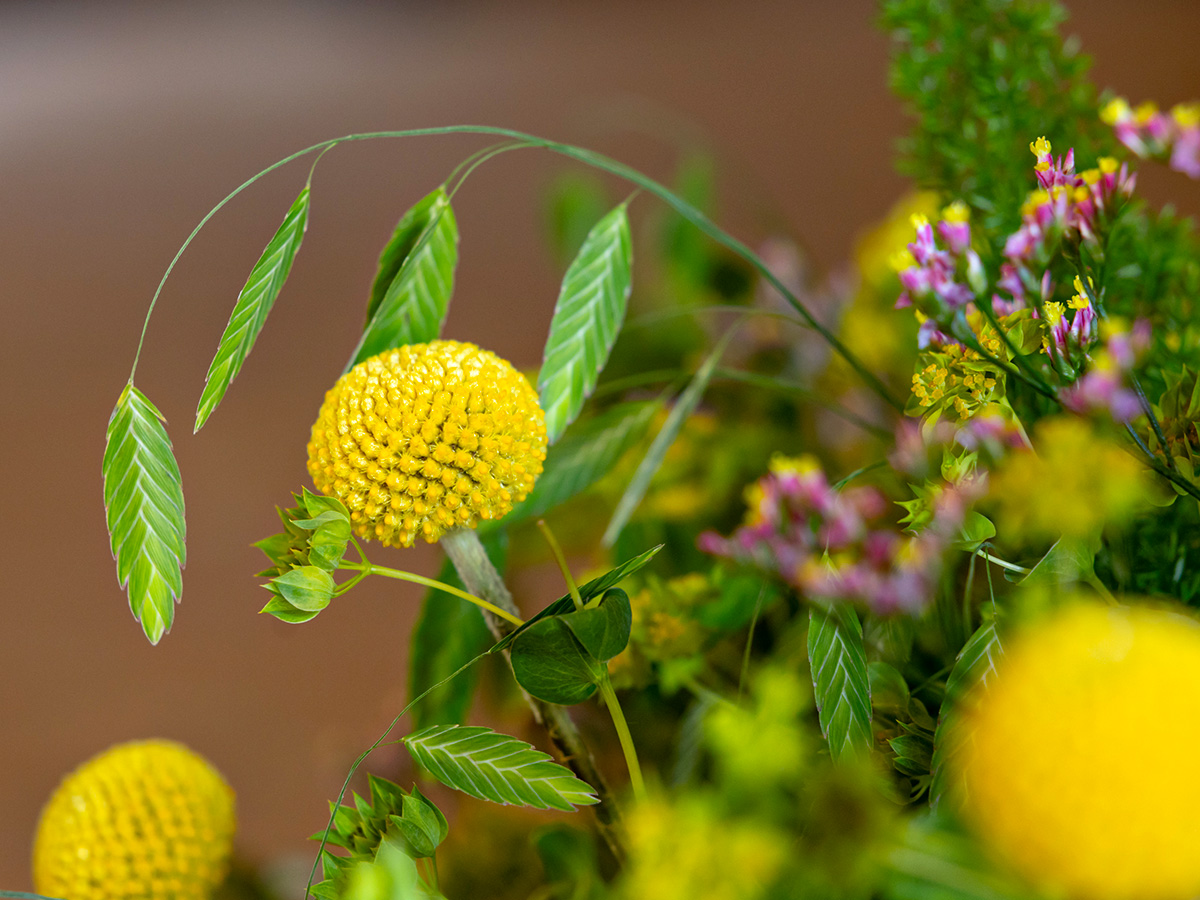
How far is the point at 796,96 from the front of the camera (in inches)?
27.9

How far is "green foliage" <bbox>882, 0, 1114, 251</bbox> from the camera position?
0.97ft

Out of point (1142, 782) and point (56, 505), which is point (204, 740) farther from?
point (1142, 782)

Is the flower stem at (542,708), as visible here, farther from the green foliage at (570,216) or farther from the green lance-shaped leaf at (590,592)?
the green foliage at (570,216)

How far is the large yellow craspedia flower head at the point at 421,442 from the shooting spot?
0.17 meters

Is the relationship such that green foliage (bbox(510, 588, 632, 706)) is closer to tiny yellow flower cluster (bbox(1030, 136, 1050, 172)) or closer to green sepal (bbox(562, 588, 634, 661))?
green sepal (bbox(562, 588, 634, 661))

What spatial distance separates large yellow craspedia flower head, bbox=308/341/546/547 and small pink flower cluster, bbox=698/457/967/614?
0.17 ft

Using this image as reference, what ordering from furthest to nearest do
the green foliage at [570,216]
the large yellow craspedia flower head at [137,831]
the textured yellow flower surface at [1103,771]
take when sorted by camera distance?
the green foliage at [570,216] < the large yellow craspedia flower head at [137,831] < the textured yellow flower surface at [1103,771]

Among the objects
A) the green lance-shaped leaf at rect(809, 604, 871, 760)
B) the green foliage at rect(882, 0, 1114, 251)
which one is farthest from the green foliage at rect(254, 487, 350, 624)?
the green foliage at rect(882, 0, 1114, 251)

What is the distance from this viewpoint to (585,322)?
0.78 feet

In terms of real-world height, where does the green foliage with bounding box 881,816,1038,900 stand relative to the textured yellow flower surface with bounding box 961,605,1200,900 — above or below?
below

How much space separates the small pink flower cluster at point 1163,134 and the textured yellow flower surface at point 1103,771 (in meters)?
0.11

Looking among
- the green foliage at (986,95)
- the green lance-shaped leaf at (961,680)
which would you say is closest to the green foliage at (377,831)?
the green lance-shaped leaf at (961,680)

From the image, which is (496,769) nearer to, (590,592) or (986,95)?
(590,592)

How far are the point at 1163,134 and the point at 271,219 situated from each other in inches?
22.3
